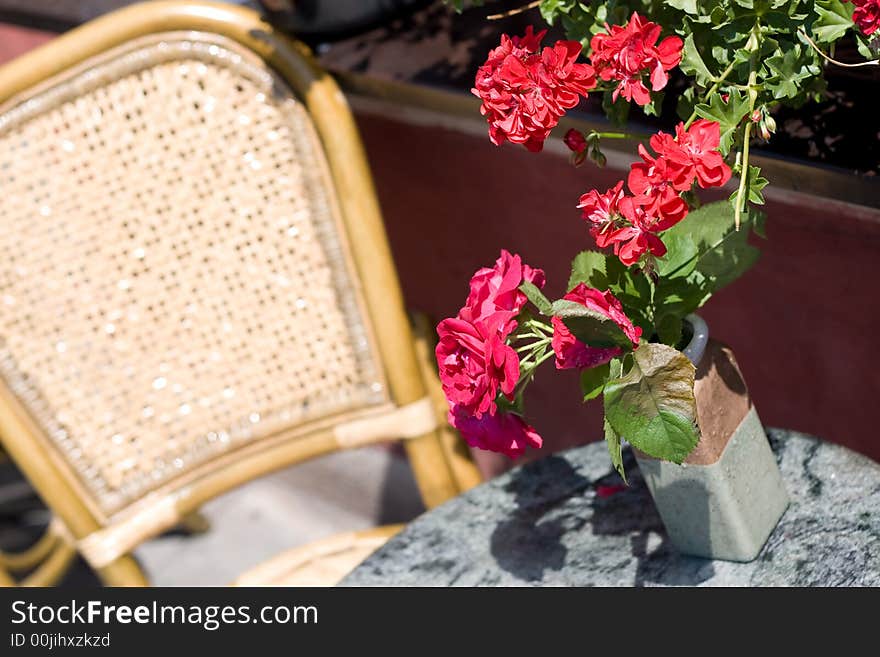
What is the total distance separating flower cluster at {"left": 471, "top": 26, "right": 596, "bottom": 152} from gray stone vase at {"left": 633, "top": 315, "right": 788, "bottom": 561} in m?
0.17

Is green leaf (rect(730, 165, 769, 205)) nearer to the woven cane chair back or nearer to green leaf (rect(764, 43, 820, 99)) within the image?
green leaf (rect(764, 43, 820, 99))

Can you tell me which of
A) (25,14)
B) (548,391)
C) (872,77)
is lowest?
(548,391)

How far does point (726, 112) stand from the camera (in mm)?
669

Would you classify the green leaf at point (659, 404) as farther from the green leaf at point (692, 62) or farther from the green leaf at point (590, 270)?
the green leaf at point (692, 62)

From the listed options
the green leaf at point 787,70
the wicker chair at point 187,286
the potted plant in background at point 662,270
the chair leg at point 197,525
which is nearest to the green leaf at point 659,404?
the potted plant in background at point 662,270

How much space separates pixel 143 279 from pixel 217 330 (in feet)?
0.31

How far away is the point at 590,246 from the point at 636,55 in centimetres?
56

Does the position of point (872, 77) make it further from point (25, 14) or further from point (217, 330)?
point (25, 14)

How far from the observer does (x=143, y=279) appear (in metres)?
1.11

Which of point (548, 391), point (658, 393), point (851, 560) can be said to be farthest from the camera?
point (548, 391)

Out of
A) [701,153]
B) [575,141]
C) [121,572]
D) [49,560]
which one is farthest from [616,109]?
[49,560]

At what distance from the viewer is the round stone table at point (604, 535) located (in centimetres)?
76

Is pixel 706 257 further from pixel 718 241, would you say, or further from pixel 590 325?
pixel 590 325
